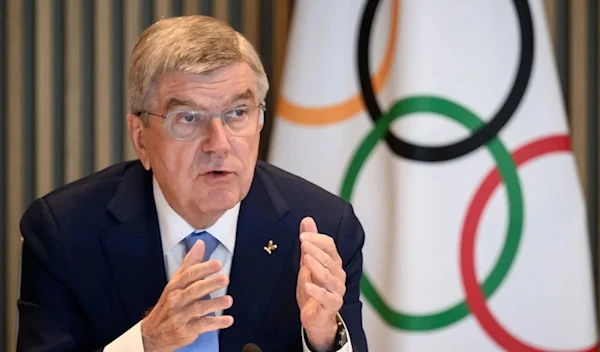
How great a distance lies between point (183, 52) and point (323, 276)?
555 millimetres

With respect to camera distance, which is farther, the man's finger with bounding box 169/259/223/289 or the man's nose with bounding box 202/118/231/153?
the man's nose with bounding box 202/118/231/153

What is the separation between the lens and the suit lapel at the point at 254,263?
1942mm

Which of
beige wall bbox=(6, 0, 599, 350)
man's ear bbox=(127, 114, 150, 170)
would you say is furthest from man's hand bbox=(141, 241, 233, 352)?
beige wall bbox=(6, 0, 599, 350)

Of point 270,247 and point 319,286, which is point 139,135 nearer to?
point 270,247

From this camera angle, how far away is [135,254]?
197cm

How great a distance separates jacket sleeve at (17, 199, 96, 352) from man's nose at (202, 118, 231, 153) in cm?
44

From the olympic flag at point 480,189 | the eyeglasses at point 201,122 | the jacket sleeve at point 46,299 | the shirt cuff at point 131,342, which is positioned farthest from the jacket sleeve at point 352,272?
the olympic flag at point 480,189

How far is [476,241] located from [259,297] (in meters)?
1.05

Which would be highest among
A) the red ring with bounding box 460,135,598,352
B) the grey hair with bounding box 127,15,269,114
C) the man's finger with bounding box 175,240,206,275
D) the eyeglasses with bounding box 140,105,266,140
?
the grey hair with bounding box 127,15,269,114

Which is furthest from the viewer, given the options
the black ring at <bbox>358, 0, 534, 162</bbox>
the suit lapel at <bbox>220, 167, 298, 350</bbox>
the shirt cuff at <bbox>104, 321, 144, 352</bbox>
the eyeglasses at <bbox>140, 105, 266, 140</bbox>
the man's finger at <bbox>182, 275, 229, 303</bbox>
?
the black ring at <bbox>358, 0, 534, 162</bbox>

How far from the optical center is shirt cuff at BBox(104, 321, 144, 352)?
1732 mm

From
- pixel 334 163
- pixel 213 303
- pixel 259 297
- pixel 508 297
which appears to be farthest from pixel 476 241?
pixel 213 303

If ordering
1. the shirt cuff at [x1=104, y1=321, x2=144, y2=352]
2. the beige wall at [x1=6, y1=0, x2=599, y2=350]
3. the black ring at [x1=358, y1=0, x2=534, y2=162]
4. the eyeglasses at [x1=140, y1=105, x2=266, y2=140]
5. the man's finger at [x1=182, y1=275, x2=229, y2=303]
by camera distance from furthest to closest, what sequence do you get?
the beige wall at [x1=6, y1=0, x2=599, y2=350], the black ring at [x1=358, y1=0, x2=534, y2=162], the eyeglasses at [x1=140, y1=105, x2=266, y2=140], the shirt cuff at [x1=104, y1=321, x2=144, y2=352], the man's finger at [x1=182, y1=275, x2=229, y2=303]

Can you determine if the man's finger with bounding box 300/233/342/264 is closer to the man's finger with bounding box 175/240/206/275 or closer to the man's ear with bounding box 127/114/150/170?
the man's finger with bounding box 175/240/206/275
